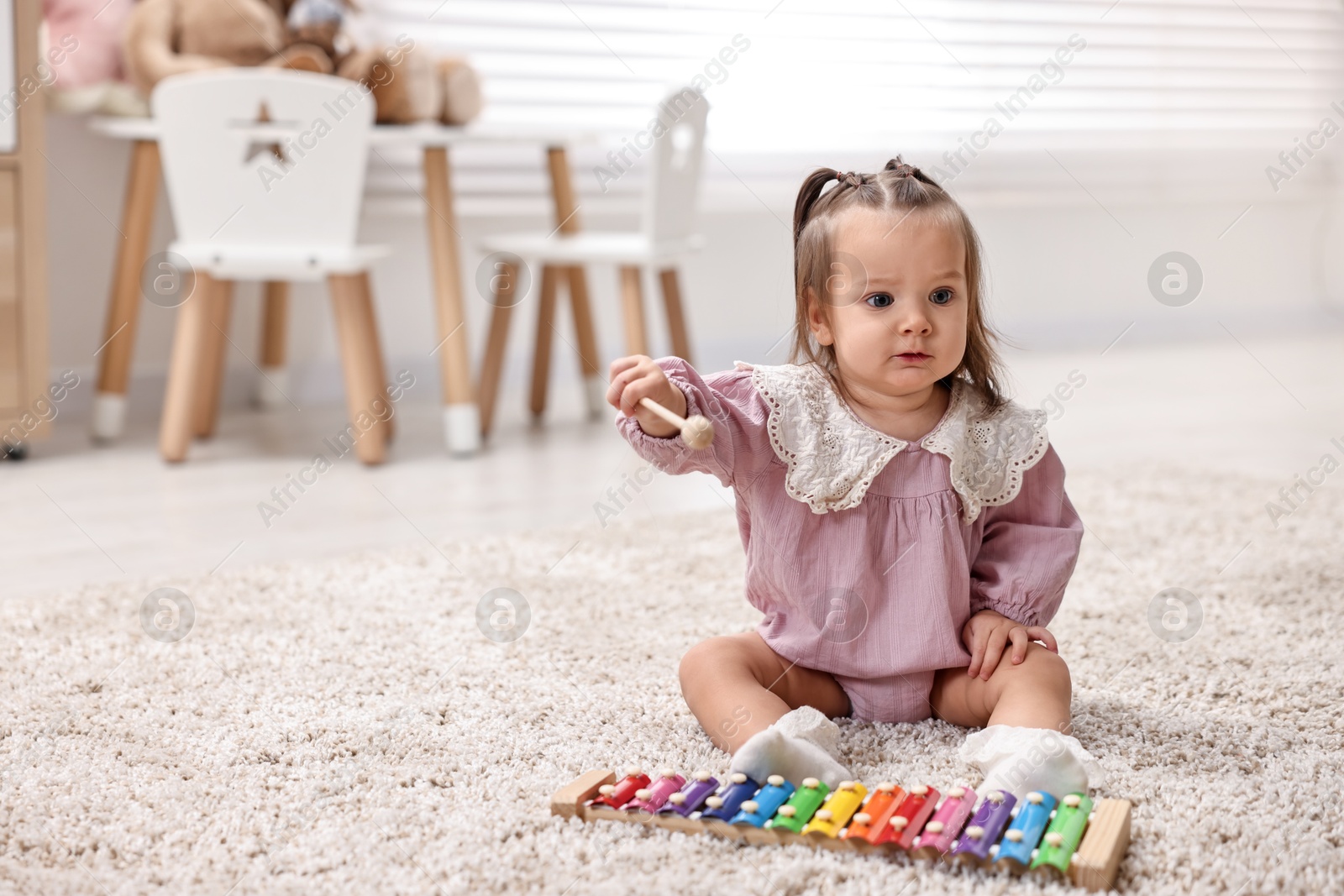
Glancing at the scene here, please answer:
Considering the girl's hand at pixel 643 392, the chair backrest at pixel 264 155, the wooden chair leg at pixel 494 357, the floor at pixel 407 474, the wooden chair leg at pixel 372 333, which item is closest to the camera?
the girl's hand at pixel 643 392

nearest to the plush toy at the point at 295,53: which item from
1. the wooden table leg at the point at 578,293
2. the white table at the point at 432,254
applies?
the white table at the point at 432,254

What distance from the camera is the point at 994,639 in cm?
86

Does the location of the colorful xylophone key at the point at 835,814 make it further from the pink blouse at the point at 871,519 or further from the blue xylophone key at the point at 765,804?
the pink blouse at the point at 871,519

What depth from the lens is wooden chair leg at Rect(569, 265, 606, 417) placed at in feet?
7.11

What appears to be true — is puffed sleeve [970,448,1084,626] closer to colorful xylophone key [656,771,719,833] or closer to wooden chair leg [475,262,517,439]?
colorful xylophone key [656,771,719,833]

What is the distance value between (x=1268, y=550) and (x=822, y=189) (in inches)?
28.6

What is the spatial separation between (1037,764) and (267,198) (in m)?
1.37

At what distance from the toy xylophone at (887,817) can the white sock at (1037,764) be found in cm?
1

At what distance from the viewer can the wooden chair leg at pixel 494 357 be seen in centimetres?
205


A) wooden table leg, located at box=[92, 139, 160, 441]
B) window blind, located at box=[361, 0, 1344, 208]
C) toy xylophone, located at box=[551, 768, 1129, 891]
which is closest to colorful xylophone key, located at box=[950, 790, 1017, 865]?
toy xylophone, located at box=[551, 768, 1129, 891]

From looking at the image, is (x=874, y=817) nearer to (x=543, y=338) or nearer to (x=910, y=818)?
(x=910, y=818)

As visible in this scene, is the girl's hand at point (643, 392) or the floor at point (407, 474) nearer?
the girl's hand at point (643, 392)

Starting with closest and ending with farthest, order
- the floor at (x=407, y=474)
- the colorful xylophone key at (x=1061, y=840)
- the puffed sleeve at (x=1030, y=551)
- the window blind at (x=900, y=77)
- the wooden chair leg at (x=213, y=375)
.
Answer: the colorful xylophone key at (x=1061, y=840), the puffed sleeve at (x=1030, y=551), the floor at (x=407, y=474), the wooden chair leg at (x=213, y=375), the window blind at (x=900, y=77)

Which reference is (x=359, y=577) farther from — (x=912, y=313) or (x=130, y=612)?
(x=912, y=313)
